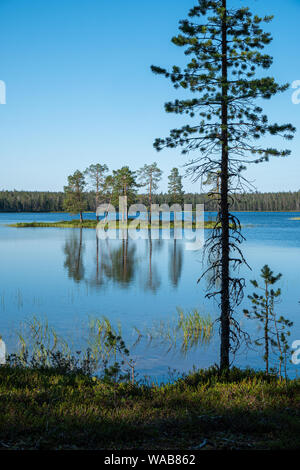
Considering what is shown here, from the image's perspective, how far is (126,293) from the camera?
25734 mm

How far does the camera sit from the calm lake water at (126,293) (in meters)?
14.6

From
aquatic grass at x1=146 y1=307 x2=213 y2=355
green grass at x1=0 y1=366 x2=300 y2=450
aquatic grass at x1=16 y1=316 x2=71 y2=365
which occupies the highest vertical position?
green grass at x1=0 y1=366 x2=300 y2=450

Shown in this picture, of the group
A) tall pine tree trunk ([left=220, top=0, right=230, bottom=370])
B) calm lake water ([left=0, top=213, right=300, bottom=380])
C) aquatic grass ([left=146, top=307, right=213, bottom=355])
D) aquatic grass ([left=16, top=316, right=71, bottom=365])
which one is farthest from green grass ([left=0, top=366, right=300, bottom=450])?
aquatic grass ([left=146, top=307, right=213, bottom=355])

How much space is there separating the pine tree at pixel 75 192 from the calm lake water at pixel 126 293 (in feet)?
148

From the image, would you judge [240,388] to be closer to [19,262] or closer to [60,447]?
[60,447]

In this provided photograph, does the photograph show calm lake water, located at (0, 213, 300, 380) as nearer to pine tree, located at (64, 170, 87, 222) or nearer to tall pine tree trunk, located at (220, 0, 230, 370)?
tall pine tree trunk, located at (220, 0, 230, 370)

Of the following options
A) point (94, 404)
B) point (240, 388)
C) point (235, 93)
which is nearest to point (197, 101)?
point (235, 93)

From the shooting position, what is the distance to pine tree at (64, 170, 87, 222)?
92.7m

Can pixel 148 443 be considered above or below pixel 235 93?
below

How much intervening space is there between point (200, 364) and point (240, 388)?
4.34m

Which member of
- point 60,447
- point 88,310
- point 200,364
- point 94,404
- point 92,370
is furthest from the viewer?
point 88,310

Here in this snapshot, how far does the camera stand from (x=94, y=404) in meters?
7.88

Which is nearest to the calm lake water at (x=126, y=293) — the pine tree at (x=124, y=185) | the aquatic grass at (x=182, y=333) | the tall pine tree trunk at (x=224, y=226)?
→ the aquatic grass at (x=182, y=333)

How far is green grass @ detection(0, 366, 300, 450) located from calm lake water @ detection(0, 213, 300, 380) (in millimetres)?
3721
